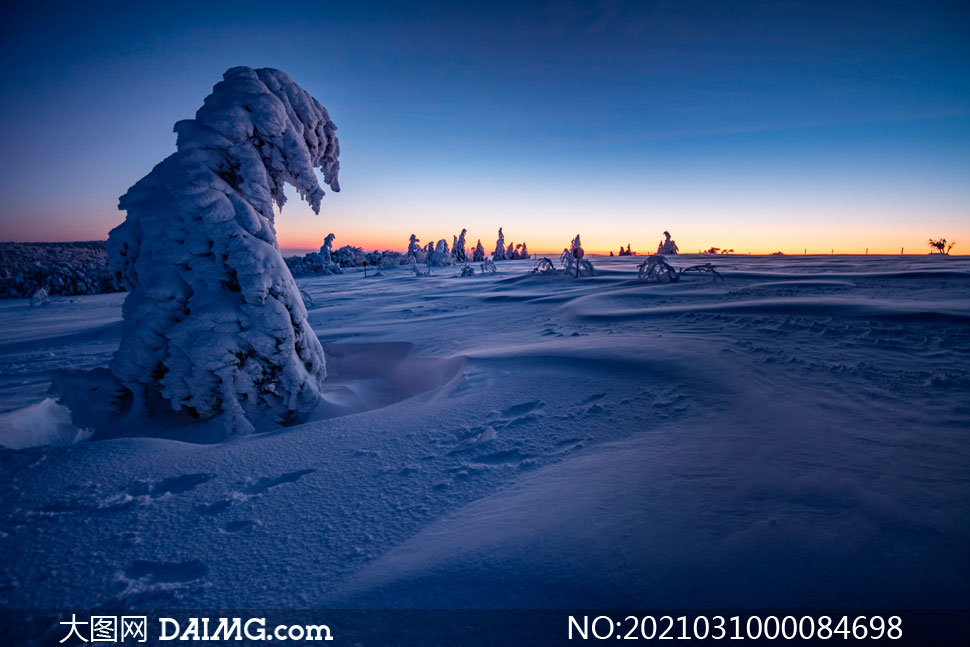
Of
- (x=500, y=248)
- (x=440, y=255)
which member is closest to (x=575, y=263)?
(x=440, y=255)

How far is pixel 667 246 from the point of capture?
5291 centimetres

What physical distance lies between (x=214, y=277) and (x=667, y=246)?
191 ft

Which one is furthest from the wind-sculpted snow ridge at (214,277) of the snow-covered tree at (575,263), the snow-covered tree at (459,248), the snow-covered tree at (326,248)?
the snow-covered tree at (459,248)

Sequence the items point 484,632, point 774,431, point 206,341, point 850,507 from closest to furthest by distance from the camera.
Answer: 1. point 484,632
2. point 850,507
3. point 774,431
4. point 206,341

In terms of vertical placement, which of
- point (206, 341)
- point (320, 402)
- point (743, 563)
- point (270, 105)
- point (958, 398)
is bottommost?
point (320, 402)

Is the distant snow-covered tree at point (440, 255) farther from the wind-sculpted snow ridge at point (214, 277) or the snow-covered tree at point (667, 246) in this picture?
the wind-sculpted snow ridge at point (214, 277)

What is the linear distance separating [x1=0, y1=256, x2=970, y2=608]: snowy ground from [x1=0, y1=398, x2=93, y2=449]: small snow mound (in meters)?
0.04

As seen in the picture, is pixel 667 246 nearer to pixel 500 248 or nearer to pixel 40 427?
pixel 500 248

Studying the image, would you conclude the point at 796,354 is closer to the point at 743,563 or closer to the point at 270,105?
the point at 743,563

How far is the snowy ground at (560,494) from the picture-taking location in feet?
5.04

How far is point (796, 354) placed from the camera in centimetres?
432

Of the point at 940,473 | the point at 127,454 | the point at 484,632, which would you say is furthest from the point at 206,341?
the point at 940,473

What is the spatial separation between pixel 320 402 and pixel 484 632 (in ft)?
14.0

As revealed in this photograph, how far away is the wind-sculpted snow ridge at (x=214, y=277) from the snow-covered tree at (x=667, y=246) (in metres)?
52.2
